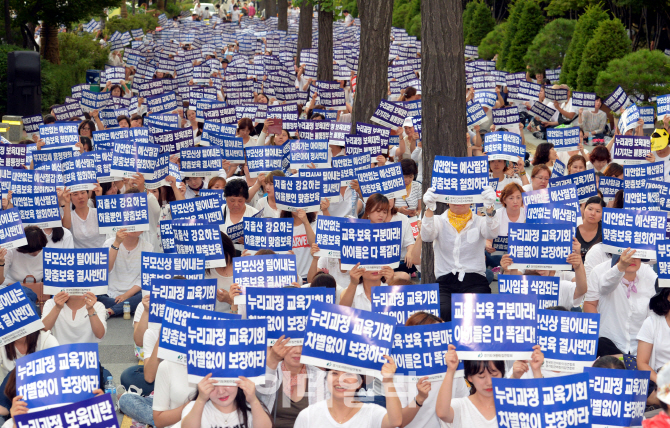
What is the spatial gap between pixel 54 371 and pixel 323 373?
5.97ft

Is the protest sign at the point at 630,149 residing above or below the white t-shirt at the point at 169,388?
above

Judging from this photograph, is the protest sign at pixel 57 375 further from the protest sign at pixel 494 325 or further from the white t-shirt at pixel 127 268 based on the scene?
the white t-shirt at pixel 127 268

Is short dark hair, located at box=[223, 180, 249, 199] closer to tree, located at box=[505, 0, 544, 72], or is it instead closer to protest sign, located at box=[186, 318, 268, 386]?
protest sign, located at box=[186, 318, 268, 386]

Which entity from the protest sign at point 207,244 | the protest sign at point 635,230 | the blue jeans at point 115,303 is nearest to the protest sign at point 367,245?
the protest sign at point 207,244

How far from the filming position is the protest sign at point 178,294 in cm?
687

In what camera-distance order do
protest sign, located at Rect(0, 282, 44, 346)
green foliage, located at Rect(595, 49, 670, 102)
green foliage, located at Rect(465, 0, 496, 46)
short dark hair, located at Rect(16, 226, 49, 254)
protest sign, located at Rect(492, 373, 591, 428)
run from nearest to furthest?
protest sign, located at Rect(492, 373, 591, 428)
protest sign, located at Rect(0, 282, 44, 346)
short dark hair, located at Rect(16, 226, 49, 254)
green foliage, located at Rect(595, 49, 670, 102)
green foliage, located at Rect(465, 0, 496, 46)

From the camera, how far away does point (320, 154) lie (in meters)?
12.3

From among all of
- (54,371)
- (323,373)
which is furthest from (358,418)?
(54,371)

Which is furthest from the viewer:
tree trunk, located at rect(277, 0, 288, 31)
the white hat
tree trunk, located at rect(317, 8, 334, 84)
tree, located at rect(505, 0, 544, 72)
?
tree trunk, located at rect(277, 0, 288, 31)

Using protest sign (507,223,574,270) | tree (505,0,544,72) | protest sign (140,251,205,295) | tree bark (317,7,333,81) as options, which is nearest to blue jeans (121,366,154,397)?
protest sign (140,251,205,295)

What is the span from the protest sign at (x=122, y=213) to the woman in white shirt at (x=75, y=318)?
1686 millimetres

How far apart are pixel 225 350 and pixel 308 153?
23.6 feet

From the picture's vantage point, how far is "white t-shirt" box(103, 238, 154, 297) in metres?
9.98

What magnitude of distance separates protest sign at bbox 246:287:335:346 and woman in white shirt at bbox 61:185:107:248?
187 inches
